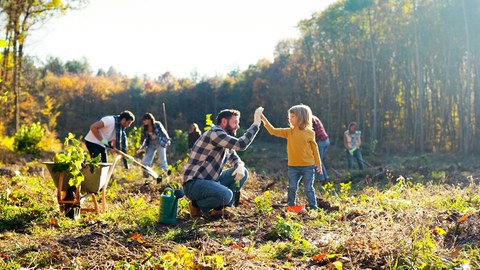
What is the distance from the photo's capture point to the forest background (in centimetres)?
1523

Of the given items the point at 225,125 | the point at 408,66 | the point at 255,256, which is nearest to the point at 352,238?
the point at 255,256

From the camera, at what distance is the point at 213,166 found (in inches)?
193

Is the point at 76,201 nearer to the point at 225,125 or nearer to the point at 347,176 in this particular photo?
the point at 225,125

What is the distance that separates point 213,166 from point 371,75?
15785 mm

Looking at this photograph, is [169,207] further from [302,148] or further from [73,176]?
[302,148]

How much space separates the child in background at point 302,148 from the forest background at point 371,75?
31.3 ft

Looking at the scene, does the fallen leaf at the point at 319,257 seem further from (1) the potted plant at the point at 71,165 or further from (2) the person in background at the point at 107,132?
(2) the person in background at the point at 107,132

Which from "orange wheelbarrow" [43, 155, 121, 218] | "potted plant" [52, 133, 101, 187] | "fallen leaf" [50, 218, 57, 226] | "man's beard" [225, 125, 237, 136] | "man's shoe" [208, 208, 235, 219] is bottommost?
"man's shoe" [208, 208, 235, 219]

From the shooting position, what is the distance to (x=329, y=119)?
2086 cm

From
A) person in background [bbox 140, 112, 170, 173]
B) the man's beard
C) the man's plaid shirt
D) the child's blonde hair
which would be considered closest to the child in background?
the child's blonde hair

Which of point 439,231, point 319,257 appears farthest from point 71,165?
point 439,231

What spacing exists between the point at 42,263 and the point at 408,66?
17.4m

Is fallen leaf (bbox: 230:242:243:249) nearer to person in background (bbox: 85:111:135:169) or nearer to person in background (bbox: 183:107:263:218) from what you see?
person in background (bbox: 183:107:263:218)

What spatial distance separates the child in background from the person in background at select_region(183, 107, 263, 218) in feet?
1.91
